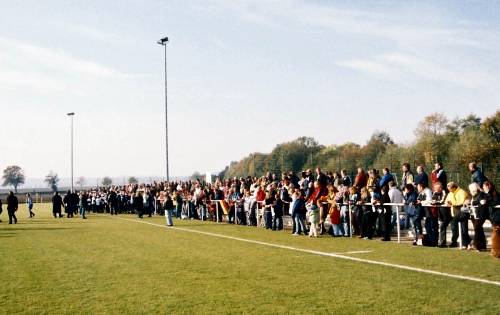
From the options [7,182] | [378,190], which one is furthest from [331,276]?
[7,182]

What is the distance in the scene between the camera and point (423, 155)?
43.3 m

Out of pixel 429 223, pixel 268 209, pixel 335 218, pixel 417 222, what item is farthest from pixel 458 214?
pixel 268 209

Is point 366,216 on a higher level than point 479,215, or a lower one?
lower

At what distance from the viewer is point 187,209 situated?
34844 millimetres

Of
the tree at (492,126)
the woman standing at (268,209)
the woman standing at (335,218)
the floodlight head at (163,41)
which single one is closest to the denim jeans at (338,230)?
the woman standing at (335,218)

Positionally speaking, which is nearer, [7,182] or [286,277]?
[286,277]

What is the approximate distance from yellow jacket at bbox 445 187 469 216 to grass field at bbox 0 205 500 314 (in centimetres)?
142

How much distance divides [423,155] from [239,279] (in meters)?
34.9

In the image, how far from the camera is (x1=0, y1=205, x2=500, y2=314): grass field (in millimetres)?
8672

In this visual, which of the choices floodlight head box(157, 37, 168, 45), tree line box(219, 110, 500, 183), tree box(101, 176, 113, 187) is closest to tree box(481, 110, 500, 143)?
tree line box(219, 110, 500, 183)

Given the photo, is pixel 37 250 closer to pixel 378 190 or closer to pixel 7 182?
pixel 378 190

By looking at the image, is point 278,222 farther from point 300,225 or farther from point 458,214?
point 458,214

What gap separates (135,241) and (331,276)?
32.5 feet

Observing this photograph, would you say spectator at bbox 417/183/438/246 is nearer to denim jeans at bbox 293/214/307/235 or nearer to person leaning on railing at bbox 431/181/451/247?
person leaning on railing at bbox 431/181/451/247
